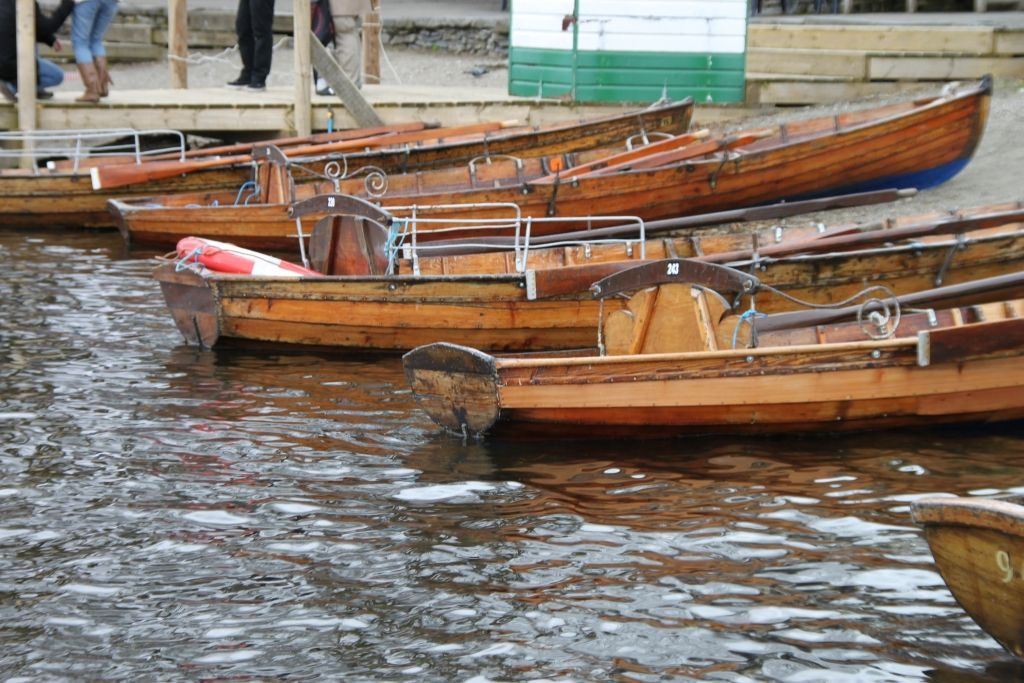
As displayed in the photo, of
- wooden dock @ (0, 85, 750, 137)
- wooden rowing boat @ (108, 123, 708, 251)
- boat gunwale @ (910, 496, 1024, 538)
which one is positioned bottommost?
boat gunwale @ (910, 496, 1024, 538)

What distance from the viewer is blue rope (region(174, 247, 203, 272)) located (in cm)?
968

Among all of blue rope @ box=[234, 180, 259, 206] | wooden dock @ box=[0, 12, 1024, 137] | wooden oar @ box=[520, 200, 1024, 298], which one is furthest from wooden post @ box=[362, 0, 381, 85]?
wooden oar @ box=[520, 200, 1024, 298]

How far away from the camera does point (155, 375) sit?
911 cm

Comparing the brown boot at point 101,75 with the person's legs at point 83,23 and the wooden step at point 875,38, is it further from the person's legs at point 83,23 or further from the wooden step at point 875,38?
the wooden step at point 875,38

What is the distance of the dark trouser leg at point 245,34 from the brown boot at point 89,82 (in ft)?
5.81

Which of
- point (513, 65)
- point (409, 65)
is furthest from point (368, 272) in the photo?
point (409, 65)

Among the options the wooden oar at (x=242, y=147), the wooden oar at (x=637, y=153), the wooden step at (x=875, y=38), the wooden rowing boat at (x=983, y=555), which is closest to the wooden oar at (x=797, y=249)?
the wooden oar at (x=637, y=153)

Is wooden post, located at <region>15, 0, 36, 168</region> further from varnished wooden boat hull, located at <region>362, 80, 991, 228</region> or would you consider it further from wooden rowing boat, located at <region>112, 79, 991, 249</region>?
varnished wooden boat hull, located at <region>362, 80, 991, 228</region>

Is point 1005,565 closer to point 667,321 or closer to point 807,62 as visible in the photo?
point 667,321

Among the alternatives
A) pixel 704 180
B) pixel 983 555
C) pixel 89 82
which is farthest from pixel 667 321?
pixel 89 82

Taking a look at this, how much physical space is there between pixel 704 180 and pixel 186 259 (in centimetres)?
513

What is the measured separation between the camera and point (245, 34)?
55.0ft

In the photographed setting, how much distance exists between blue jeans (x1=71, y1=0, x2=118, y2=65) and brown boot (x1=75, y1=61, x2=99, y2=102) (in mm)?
68

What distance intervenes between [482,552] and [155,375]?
3.86 m
